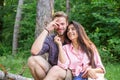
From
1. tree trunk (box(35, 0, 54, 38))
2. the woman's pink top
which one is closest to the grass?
tree trunk (box(35, 0, 54, 38))

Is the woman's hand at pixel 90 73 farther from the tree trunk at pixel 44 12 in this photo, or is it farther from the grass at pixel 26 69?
the tree trunk at pixel 44 12

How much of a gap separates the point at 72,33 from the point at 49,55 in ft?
1.65

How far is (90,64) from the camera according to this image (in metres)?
4.86

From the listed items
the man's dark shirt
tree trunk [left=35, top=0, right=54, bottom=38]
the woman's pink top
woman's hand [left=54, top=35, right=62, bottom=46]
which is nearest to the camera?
the woman's pink top

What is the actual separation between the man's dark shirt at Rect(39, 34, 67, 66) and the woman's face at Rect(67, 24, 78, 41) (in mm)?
294

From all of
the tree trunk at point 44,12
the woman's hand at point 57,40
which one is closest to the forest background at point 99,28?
the tree trunk at point 44,12

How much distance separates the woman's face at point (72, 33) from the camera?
490 cm

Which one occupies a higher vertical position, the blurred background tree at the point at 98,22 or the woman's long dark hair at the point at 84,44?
the woman's long dark hair at the point at 84,44

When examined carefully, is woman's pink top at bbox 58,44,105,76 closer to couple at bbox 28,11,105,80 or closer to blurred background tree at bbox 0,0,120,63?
couple at bbox 28,11,105,80

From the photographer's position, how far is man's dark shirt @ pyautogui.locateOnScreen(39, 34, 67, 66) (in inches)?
201

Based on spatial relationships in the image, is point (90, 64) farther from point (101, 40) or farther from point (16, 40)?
point (16, 40)

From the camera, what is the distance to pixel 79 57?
15.9 ft

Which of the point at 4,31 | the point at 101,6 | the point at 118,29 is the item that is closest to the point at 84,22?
the point at 101,6

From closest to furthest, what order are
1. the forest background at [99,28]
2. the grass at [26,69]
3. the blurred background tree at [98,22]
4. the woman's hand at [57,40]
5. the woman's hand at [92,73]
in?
the woman's hand at [92,73] < the woman's hand at [57,40] < the grass at [26,69] < the forest background at [99,28] < the blurred background tree at [98,22]
